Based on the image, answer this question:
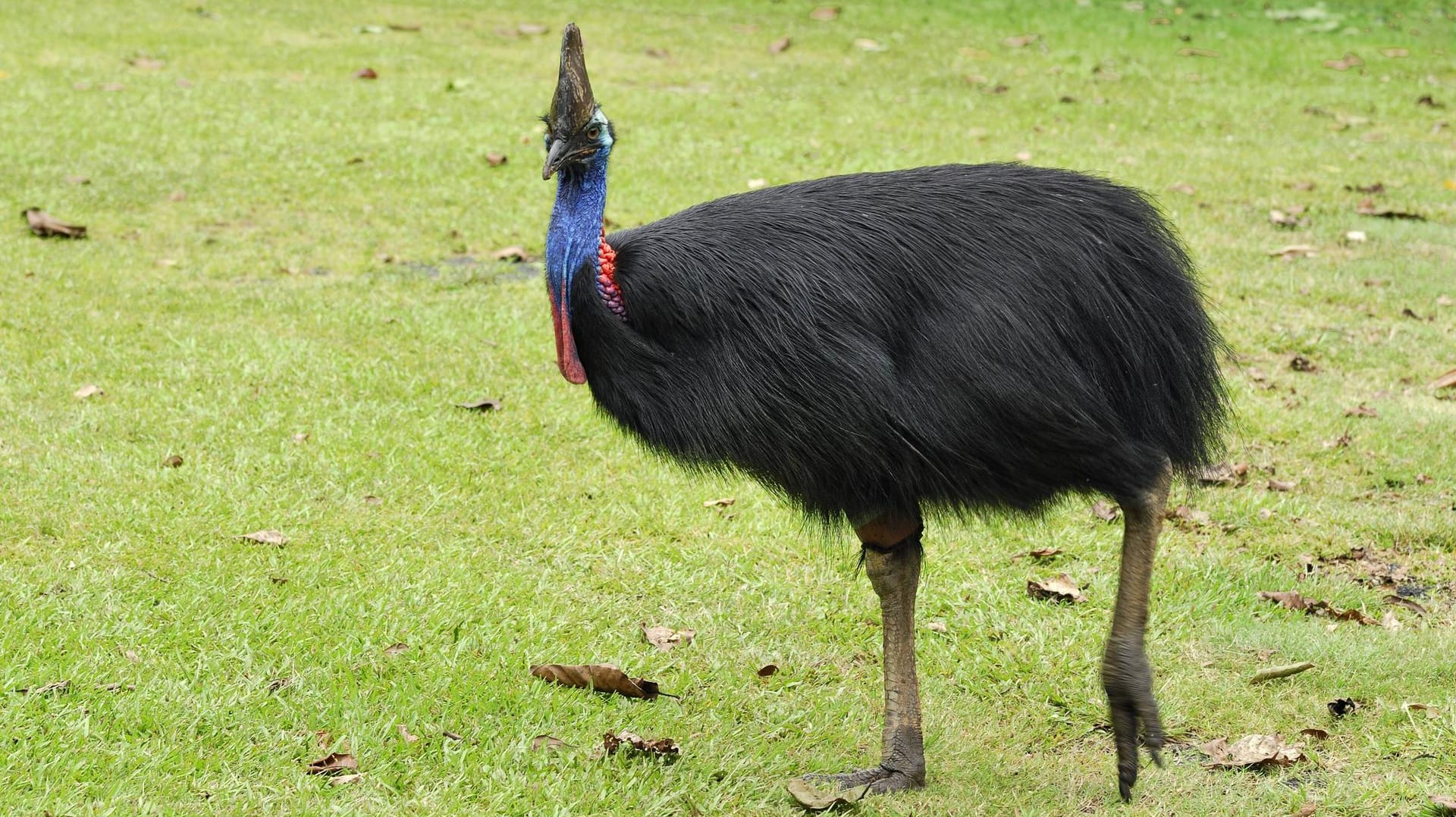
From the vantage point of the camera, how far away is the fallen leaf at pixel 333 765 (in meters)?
4.02

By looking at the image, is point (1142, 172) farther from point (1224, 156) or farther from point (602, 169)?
point (602, 169)

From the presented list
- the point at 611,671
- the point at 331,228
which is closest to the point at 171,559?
the point at 611,671

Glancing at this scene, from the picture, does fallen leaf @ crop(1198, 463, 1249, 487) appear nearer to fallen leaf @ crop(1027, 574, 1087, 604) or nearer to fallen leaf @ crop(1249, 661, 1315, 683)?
fallen leaf @ crop(1027, 574, 1087, 604)

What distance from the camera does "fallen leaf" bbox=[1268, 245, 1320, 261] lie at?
30.2ft

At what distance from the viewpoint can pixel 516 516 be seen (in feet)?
19.0

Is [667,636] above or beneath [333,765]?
beneath

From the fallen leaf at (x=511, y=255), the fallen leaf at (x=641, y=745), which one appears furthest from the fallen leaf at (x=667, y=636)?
the fallen leaf at (x=511, y=255)

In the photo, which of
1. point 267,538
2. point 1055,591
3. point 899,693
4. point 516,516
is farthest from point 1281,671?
point 267,538

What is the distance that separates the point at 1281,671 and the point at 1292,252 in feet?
17.0

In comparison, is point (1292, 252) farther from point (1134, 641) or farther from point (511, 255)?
point (1134, 641)

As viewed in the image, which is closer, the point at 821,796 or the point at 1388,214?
the point at 821,796

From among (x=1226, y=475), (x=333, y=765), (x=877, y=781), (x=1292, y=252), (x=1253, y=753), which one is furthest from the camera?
(x=1292, y=252)

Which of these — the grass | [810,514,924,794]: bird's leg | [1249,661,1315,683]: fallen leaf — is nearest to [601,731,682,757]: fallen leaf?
the grass

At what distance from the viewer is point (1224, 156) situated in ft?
37.6
